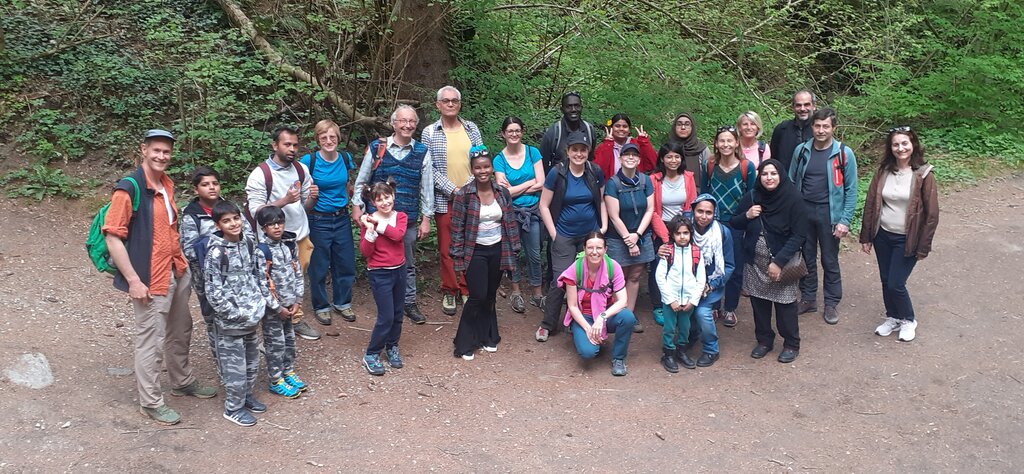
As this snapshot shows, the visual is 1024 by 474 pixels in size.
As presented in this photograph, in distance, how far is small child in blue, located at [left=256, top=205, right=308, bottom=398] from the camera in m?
4.77

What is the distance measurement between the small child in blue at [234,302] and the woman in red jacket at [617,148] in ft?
10.5

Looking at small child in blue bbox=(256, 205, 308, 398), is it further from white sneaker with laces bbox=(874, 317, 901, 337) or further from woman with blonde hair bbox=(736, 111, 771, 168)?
white sneaker with laces bbox=(874, 317, 901, 337)

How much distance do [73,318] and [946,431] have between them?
21.4ft

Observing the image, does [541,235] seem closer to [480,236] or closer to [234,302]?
[480,236]

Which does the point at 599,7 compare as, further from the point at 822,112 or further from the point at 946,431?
the point at 946,431

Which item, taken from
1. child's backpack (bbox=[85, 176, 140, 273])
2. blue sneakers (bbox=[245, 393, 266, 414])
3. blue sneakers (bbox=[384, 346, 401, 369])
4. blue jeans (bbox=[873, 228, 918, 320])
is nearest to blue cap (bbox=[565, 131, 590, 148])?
blue sneakers (bbox=[384, 346, 401, 369])

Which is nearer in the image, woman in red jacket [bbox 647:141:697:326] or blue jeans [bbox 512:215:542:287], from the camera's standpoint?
woman in red jacket [bbox 647:141:697:326]

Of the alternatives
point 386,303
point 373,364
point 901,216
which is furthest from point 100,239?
point 901,216

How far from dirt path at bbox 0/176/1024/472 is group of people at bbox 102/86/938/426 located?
0.20 meters

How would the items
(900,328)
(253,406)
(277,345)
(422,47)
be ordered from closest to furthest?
(253,406) → (277,345) → (900,328) → (422,47)

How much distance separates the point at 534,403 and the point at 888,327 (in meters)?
3.22

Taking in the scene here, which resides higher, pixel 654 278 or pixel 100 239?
pixel 100 239

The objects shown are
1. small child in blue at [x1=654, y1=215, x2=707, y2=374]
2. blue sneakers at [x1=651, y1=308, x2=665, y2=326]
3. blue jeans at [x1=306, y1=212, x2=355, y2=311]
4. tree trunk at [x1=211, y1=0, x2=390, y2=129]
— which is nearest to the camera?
small child in blue at [x1=654, y1=215, x2=707, y2=374]

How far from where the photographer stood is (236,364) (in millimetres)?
4566
